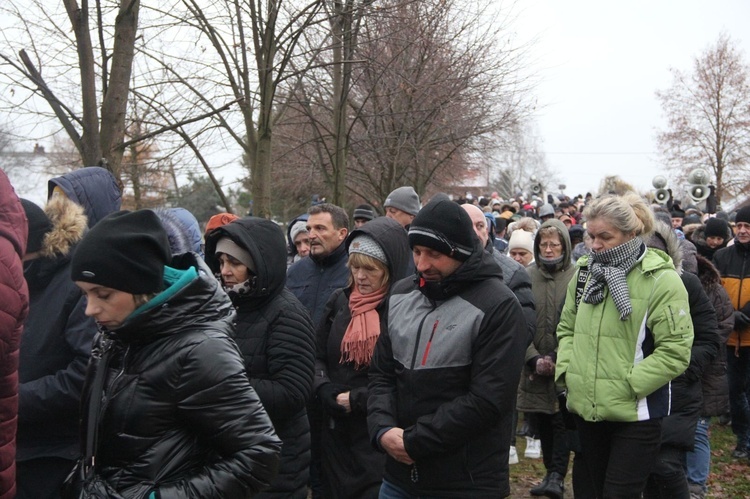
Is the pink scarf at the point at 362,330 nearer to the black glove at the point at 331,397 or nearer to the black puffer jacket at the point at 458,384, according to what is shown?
the black glove at the point at 331,397

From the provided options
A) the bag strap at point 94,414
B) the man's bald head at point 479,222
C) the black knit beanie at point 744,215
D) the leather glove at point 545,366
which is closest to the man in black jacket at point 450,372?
the bag strap at point 94,414

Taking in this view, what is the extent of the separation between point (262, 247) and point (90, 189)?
37.9 inches

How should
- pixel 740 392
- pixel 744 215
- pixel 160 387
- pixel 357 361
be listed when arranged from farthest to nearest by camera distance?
pixel 740 392, pixel 744 215, pixel 357 361, pixel 160 387

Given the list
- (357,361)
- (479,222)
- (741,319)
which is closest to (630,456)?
(357,361)

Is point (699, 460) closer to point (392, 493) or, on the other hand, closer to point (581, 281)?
point (581, 281)

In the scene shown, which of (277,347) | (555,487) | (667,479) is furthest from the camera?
(555,487)

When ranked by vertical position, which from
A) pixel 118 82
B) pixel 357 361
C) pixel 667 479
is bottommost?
pixel 667 479

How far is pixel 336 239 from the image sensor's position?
18.9 feet

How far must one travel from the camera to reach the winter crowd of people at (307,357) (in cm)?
245

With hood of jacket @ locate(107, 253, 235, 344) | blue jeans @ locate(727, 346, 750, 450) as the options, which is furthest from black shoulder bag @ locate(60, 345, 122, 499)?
blue jeans @ locate(727, 346, 750, 450)

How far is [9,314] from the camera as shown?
2.72 meters

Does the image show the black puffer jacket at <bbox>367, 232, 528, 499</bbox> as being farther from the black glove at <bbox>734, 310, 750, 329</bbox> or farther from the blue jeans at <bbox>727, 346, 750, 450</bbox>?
the blue jeans at <bbox>727, 346, 750, 450</bbox>

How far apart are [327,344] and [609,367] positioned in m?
1.63

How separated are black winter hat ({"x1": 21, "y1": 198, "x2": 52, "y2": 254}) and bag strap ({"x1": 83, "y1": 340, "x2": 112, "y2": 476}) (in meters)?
1.11
